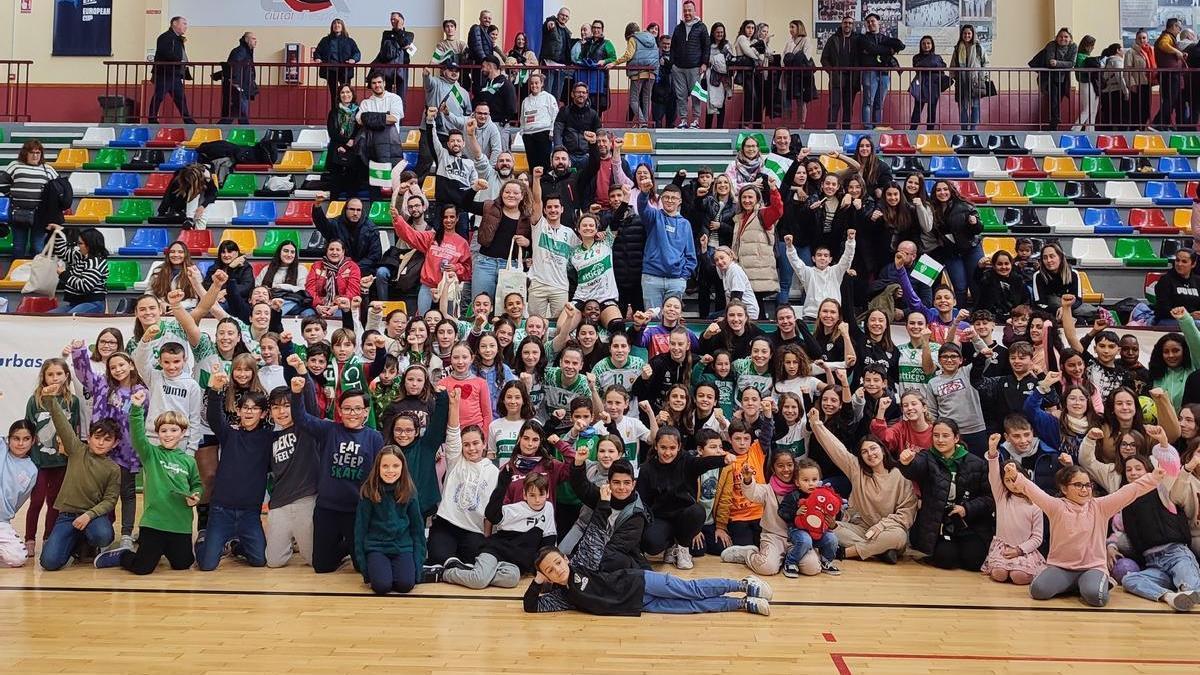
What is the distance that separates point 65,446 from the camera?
795 cm

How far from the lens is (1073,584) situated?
284 inches

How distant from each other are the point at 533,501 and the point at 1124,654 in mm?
3732

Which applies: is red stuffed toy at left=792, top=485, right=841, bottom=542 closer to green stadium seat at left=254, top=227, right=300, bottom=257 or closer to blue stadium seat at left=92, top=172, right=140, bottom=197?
green stadium seat at left=254, top=227, right=300, bottom=257

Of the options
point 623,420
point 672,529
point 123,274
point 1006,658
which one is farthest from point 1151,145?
point 123,274

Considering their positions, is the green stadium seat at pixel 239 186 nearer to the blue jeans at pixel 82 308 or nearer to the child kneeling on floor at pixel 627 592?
the blue jeans at pixel 82 308

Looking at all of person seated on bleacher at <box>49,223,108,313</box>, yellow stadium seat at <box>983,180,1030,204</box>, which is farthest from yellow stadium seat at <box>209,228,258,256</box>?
yellow stadium seat at <box>983,180,1030,204</box>

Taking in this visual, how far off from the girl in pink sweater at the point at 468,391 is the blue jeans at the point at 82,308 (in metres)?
4.64

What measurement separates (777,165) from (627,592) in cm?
666

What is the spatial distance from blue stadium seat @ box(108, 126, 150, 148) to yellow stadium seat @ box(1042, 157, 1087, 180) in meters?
13.2

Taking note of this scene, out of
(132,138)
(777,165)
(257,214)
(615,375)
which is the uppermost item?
(132,138)

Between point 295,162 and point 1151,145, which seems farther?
point 1151,145

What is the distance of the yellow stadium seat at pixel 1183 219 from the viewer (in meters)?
14.0

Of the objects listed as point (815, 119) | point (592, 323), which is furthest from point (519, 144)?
point (592, 323)

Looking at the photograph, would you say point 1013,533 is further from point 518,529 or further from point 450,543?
point 450,543
